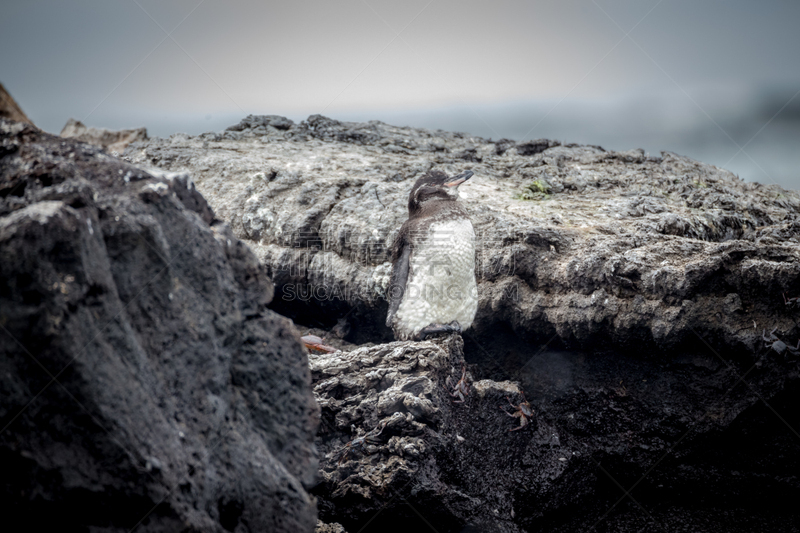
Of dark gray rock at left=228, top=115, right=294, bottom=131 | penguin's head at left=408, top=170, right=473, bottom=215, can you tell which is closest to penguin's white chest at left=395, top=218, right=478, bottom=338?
penguin's head at left=408, top=170, right=473, bottom=215

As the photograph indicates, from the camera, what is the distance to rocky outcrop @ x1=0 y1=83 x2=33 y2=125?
2.26 metres

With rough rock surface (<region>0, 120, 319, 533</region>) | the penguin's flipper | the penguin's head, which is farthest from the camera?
the penguin's head

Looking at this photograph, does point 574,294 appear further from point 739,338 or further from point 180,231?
point 180,231

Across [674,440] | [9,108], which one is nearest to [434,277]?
[674,440]

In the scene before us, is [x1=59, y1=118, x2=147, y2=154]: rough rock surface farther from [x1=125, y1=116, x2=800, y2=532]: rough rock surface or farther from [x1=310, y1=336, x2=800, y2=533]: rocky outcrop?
[x1=310, y1=336, x2=800, y2=533]: rocky outcrop

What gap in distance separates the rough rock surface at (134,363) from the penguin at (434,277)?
2357 mm

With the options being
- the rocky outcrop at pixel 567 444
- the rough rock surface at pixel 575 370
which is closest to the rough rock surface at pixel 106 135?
the rough rock surface at pixel 575 370

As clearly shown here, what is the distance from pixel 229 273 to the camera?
7.54ft

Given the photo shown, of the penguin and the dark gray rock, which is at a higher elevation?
the dark gray rock

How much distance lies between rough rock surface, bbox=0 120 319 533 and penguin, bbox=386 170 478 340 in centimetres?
236

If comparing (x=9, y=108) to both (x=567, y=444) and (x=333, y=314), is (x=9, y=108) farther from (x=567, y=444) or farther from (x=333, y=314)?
(x=567, y=444)

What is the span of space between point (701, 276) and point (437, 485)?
8.49 feet

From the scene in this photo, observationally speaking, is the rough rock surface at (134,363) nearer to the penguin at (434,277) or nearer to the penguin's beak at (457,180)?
the penguin at (434,277)

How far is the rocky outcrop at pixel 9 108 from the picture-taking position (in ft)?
7.41
